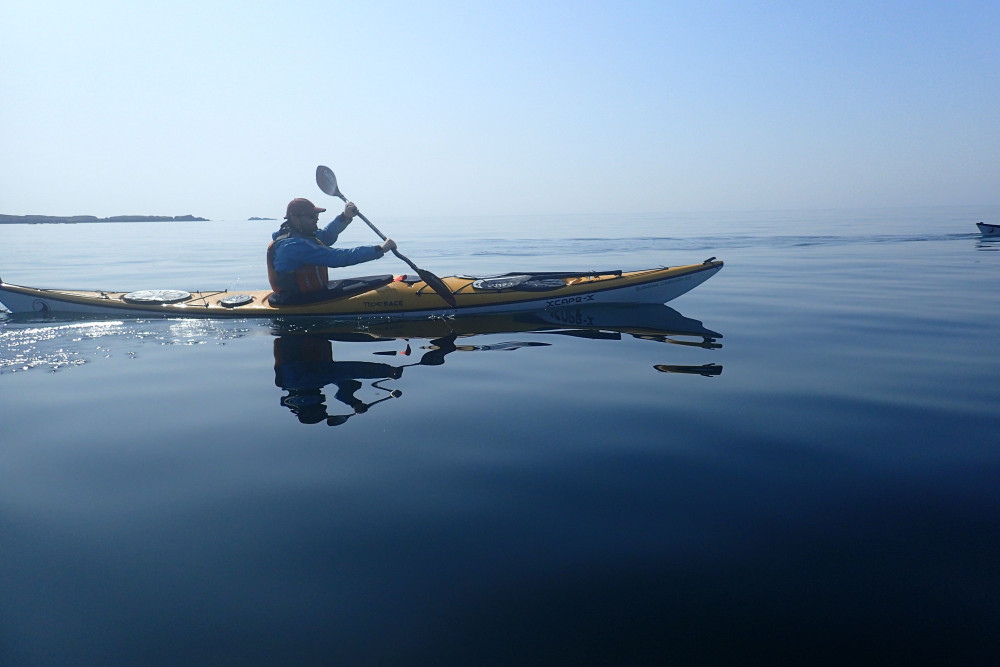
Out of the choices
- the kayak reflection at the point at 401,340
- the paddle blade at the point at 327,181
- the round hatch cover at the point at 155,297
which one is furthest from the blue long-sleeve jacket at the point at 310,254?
the paddle blade at the point at 327,181

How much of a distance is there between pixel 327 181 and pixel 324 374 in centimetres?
684

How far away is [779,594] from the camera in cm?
263

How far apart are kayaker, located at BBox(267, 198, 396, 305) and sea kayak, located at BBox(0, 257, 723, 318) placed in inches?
9.1

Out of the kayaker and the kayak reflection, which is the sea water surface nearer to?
the kayak reflection

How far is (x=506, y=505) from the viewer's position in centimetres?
351

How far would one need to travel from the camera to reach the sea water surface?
7.99ft

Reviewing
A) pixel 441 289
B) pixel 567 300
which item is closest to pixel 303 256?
pixel 441 289

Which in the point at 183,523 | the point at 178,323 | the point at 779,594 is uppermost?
the point at 178,323

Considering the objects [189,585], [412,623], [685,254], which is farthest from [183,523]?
[685,254]

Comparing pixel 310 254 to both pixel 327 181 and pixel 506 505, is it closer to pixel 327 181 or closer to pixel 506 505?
pixel 327 181

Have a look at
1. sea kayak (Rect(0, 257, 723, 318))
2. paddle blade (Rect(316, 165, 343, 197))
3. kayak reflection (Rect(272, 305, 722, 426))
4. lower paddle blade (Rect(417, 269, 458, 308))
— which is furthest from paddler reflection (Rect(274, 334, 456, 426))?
paddle blade (Rect(316, 165, 343, 197))

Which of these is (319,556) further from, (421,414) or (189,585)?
(421,414)

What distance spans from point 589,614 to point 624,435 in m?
2.23

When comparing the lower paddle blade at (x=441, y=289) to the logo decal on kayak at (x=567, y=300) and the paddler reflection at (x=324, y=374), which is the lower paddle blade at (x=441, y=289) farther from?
the logo decal on kayak at (x=567, y=300)
